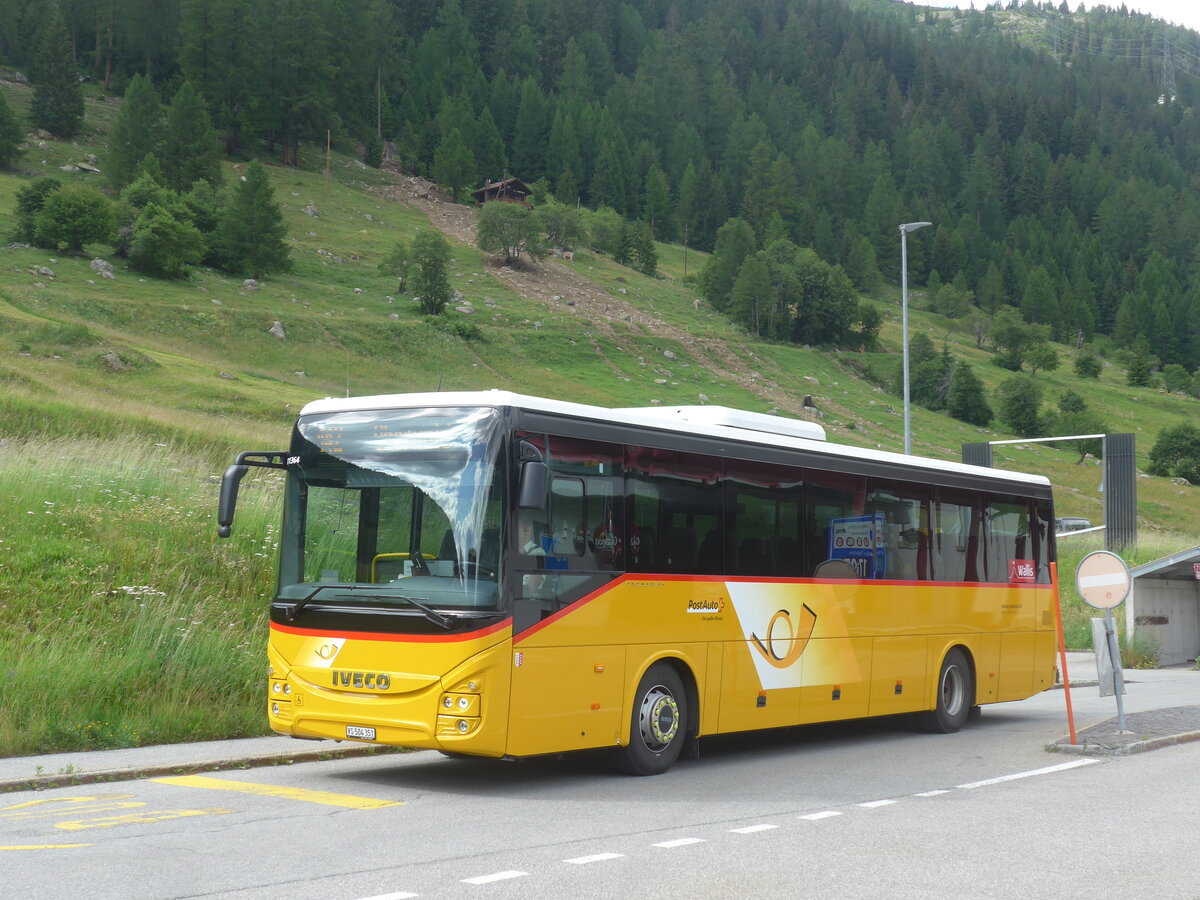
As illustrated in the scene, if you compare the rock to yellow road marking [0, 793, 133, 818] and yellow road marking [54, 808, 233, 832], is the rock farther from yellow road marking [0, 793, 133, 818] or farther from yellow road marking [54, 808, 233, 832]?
yellow road marking [54, 808, 233, 832]

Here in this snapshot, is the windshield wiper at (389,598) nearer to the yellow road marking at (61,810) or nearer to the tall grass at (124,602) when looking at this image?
the yellow road marking at (61,810)

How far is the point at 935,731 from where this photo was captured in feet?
51.0

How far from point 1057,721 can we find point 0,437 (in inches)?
813

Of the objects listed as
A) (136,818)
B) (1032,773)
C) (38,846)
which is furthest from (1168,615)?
(38,846)

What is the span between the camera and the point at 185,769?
35.8ft

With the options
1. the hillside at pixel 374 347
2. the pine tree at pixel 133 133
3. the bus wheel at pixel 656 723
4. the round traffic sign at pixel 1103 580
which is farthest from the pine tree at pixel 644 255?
the bus wheel at pixel 656 723

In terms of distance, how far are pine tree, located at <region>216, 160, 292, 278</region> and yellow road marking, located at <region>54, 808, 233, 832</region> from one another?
258 ft

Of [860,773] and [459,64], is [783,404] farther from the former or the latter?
[459,64]

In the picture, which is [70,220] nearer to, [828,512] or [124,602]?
[124,602]

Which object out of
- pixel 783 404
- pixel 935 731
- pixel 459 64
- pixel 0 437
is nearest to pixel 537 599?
pixel 935 731

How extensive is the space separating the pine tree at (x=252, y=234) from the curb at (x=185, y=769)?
76.0 meters

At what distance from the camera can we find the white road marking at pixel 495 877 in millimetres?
6879

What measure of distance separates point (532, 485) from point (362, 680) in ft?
7.14

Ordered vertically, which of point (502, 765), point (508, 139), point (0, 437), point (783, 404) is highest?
point (508, 139)
